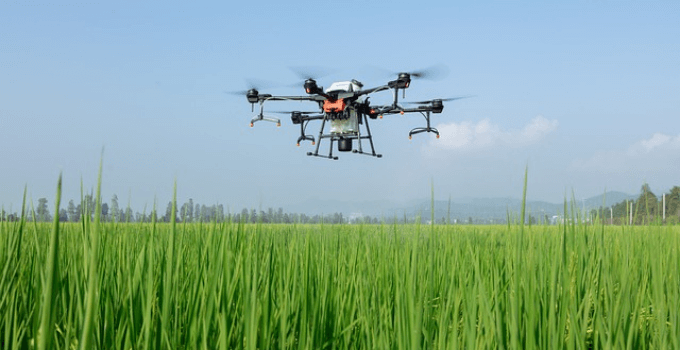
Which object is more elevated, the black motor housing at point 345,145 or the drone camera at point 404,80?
the drone camera at point 404,80

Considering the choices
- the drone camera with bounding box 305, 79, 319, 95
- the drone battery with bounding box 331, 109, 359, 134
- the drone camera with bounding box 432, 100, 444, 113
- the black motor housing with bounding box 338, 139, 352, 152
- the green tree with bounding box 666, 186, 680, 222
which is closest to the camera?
the green tree with bounding box 666, 186, 680, 222

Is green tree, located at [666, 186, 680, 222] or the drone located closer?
green tree, located at [666, 186, 680, 222]

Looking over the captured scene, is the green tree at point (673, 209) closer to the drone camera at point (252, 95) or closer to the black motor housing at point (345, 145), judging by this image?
the black motor housing at point (345, 145)

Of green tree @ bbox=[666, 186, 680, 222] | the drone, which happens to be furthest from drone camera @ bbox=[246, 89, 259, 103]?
green tree @ bbox=[666, 186, 680, 222]

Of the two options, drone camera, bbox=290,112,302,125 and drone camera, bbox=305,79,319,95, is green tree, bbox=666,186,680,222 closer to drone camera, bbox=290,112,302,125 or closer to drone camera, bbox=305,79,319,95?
drone camera, bbox=305,79,319,95

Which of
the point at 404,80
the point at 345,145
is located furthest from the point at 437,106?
the point at 345,145

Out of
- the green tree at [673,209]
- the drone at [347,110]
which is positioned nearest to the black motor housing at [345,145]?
the drone at [347,110]

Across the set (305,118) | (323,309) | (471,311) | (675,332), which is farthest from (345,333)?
(305,118)

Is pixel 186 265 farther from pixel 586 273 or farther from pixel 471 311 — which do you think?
pixel 586 273

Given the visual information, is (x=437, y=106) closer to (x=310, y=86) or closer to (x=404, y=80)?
(x=404, y=80)

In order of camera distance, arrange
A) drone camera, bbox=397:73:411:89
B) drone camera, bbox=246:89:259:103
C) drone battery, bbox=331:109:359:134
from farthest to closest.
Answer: drone camera, bbox=246:89:259:103 < drone battery, bbox=331:109:359:134 < drone camera, bbox=397:73:411:89

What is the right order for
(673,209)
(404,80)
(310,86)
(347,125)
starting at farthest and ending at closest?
(347,125) → (404,80) → (310,86) → (673,209)
